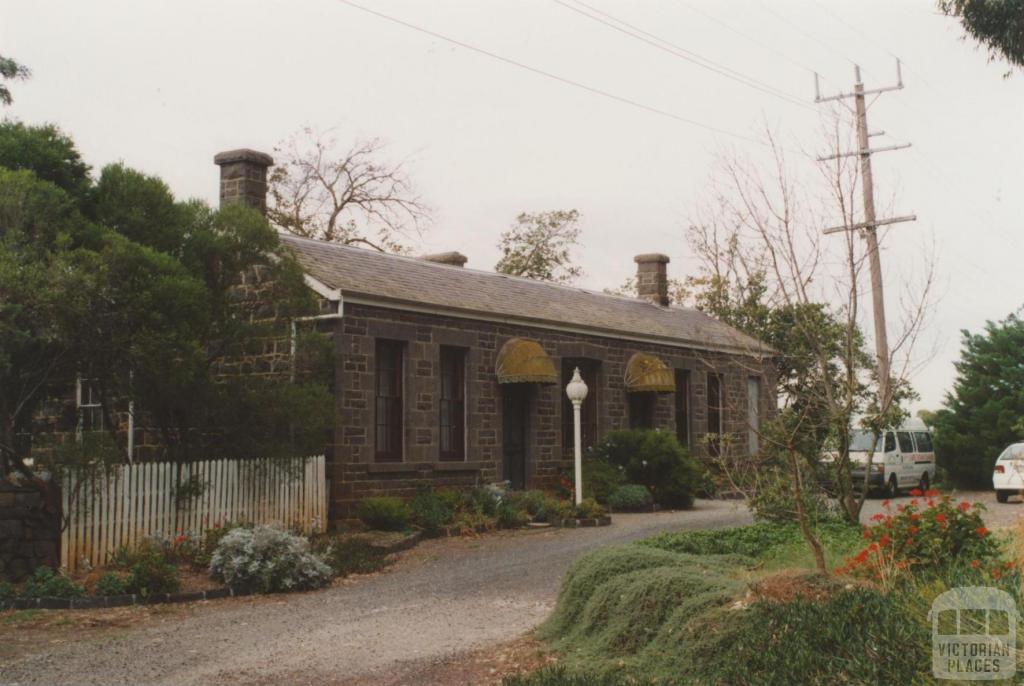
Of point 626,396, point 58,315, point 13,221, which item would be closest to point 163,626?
point 58,315

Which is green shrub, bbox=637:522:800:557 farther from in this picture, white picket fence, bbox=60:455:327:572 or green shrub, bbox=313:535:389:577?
white picket fence, bbox=60:455:327:572

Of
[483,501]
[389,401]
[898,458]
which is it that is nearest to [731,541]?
[483,501]

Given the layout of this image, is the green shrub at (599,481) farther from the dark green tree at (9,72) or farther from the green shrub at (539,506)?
the dark green tree at (9,72)

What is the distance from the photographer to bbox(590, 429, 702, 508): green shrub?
72.1ft

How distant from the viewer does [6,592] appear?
11164 mm

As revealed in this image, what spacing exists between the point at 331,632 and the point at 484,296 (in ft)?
41.3

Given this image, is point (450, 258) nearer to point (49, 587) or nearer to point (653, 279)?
point (653, 279)

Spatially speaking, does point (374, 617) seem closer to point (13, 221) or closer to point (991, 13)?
point (13, 221)

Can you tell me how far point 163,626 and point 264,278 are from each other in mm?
7121

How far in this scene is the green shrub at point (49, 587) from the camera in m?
11.3

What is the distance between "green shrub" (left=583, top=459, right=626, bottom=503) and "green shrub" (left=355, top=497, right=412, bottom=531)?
5320 mm

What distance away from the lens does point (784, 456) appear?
13469 millimetres

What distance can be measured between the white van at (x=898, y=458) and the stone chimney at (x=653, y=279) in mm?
6694

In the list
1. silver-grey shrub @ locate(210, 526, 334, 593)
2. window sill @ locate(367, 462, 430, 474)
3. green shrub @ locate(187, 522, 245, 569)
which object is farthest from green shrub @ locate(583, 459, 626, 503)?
silver-grey shrub @ locate(210, 526, 334, 593)
